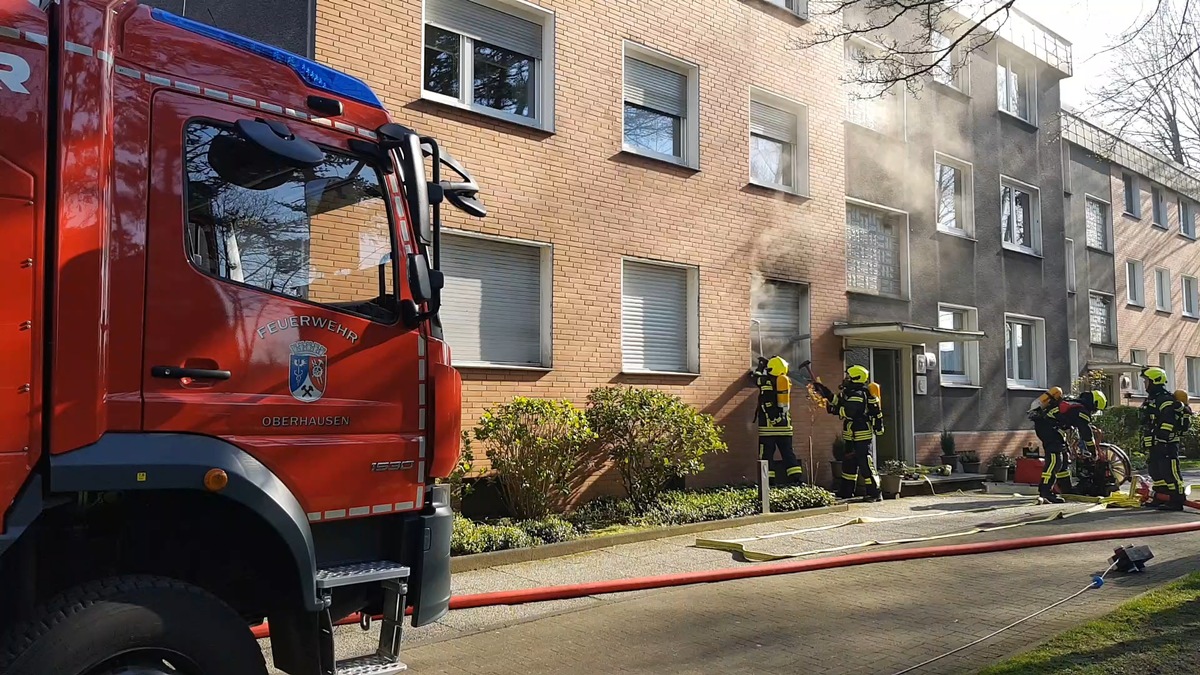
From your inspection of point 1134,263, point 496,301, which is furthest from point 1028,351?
point 496,301

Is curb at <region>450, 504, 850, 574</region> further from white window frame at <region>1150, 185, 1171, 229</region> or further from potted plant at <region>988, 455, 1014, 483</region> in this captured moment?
white window frame at <region>1150, 185, 1171, 229</region>

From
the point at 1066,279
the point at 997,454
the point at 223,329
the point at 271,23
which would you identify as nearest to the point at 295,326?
the point at 223,329

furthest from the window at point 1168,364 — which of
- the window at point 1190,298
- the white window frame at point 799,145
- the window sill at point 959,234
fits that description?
the white window frame at point 799,145

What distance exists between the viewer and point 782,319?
46.9 feet

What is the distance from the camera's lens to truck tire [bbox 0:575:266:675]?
295cm

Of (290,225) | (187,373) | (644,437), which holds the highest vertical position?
(290,225)

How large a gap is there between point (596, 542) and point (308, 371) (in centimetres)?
593

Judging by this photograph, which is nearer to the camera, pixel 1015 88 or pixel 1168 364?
pixel 1015 88

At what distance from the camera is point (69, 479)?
3150 millimetres

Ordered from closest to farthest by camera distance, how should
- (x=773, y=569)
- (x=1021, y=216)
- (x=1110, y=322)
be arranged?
(x=773, y=569)
(x=1021, y=216)
(x=1110, y=322)

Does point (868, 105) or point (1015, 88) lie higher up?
point (1015, 88)

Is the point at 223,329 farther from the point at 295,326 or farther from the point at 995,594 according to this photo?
the point at 995,594

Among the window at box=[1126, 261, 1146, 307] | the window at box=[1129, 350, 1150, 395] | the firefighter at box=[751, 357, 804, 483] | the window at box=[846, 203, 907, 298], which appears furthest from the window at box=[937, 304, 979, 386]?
the window at box=[1126, 261, 1146, 307]

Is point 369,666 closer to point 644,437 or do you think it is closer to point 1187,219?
point 644,437
